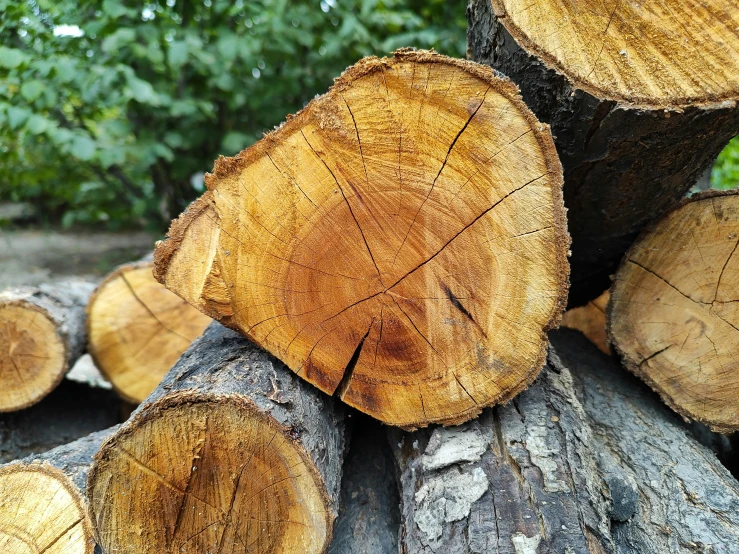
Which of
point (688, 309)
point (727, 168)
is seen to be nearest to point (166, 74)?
point (688, 309)

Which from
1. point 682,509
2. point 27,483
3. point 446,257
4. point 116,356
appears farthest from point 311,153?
point 116,356

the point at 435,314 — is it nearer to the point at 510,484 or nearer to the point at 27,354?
the point at 510,484

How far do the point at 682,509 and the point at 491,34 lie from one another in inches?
Answer: 52.0

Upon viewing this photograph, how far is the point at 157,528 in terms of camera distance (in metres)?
1.16

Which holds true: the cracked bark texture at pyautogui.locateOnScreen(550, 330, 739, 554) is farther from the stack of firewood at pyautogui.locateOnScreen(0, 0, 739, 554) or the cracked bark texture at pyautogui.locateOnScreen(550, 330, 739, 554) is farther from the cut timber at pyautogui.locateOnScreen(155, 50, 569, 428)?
the cut timber at pyautogui.locateOnScreen(155, 50, 569, 428)

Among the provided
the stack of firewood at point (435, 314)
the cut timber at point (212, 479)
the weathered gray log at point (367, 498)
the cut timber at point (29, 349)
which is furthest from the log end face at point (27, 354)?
the weathered gray log at point (367, 498)

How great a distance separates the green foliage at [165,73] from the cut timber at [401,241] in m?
2.24

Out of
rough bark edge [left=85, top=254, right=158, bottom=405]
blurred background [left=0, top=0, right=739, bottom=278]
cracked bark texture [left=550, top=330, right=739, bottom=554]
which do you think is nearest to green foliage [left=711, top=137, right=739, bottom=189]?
blurred background [left=0, top=0, right=739, bottom=278]

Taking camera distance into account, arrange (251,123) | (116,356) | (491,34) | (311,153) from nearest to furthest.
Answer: (311,153), (491,34), (116,356), (251,123)

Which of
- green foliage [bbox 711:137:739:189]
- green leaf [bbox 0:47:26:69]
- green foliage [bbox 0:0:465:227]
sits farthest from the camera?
green foliage [bbox 711:137:739:189]

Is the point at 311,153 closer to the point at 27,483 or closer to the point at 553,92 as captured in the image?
the point at 553,92

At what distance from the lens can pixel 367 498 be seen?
152 centimetres

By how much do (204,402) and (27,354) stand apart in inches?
51.4

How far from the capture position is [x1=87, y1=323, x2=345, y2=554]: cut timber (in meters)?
1.12
